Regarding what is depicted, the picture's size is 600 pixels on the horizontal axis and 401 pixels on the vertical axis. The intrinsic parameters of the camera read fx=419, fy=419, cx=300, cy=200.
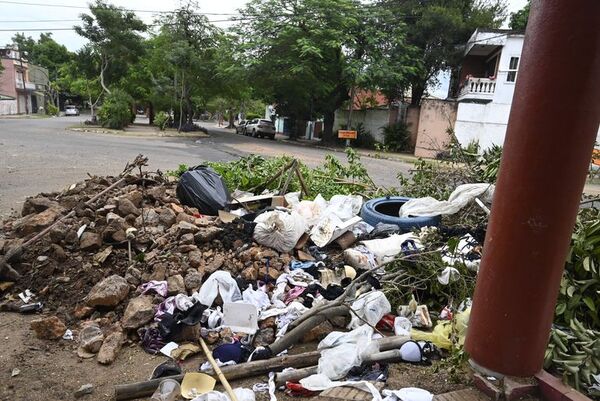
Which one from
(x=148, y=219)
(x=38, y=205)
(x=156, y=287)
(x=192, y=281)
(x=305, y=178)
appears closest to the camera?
(x=156, y=287)

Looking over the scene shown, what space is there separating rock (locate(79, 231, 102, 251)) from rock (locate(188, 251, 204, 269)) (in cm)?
96

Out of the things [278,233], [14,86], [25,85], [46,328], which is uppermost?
[25,85]

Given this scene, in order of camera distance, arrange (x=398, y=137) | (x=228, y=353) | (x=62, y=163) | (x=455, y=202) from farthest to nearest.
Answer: (x=398, y=137)
(x=62, y=163)
(x=455, y=202)
(x=228, y=353)

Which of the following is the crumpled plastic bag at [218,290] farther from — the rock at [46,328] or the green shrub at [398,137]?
the green shrub at [398,137]

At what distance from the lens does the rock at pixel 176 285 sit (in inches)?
136

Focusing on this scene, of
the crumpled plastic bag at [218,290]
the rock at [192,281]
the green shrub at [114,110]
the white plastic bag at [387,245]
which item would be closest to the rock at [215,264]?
the rock at [192,281]

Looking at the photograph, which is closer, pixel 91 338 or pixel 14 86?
pixel 91 338

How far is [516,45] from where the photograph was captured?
19.3 meters

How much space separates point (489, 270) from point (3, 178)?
9.25m

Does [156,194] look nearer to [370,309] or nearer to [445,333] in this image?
[370,309]

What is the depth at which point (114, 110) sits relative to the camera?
23.9m

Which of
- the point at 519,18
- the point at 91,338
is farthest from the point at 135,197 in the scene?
the point at 519,18

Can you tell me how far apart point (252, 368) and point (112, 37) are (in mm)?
26587

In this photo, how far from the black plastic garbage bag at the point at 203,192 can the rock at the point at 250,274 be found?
1611mm
